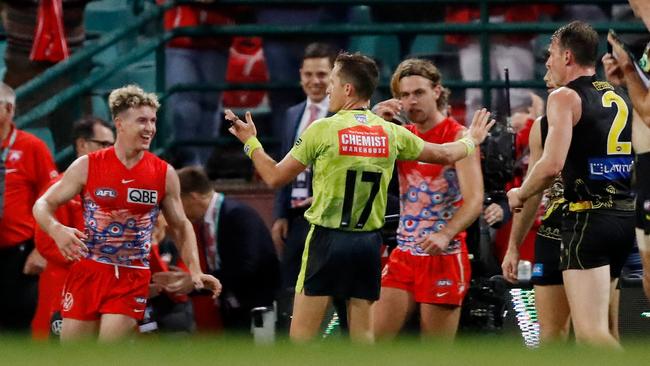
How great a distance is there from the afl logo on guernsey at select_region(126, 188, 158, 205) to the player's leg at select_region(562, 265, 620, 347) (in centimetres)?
271

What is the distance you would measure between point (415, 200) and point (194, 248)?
1403 mm

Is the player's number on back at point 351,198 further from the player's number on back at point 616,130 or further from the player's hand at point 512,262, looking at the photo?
the player's number on back at point 616,130

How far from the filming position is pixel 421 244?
388 inches

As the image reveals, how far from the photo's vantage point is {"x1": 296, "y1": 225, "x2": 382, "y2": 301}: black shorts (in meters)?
8.94

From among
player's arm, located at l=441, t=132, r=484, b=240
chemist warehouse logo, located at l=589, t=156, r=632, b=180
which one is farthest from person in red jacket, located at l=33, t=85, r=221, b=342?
chemist warehouse logo, located at l=589, t=156, r=632, b=180

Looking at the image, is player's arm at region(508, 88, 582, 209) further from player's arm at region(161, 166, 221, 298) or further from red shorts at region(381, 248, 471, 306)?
player's arm at region(161, 166, 221, 298)

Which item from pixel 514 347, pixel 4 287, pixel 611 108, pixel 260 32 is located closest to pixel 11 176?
pixel 4 287

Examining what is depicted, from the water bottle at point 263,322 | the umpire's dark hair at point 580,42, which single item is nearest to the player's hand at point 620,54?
the umpire's dark hair at point 580,42

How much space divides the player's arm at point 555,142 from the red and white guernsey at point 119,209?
2.44 meters

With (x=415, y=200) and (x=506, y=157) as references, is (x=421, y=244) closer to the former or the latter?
(x=415, y=200)

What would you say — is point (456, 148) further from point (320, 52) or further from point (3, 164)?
point (3, 164)

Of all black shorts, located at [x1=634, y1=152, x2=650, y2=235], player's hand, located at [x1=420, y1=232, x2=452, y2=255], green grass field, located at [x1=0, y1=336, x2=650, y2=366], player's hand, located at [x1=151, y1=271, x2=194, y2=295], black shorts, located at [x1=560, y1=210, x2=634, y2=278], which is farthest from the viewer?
player's hand, located at [x1=151, y1=271, x2=194, y2=295]

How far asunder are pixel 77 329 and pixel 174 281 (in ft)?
4.52

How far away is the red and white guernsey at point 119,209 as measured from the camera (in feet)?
32.9
